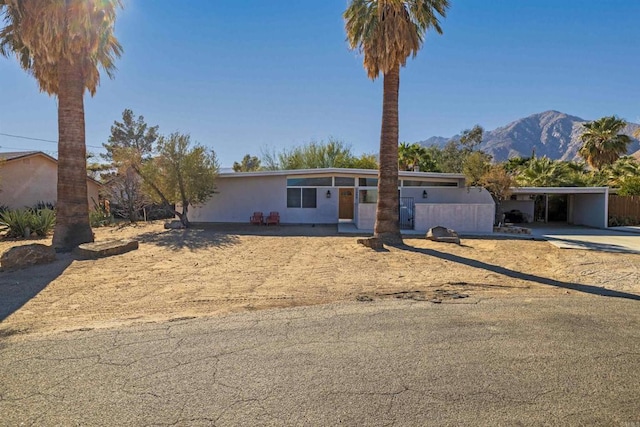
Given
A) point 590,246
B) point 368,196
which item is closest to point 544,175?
point 368,196

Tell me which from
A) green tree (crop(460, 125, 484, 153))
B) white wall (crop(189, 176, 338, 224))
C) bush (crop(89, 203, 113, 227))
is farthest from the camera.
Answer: green tree (crop(460, 125, 484, 153))

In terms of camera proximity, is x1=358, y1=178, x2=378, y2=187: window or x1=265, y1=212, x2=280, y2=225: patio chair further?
x1=358, y1=178, x2=378, y2=187: window

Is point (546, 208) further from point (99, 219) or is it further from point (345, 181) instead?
point (99, 219)

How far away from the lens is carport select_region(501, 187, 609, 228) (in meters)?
20.0

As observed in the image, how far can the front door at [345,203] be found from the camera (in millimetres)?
21891

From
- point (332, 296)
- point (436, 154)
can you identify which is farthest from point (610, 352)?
point (436, 154)

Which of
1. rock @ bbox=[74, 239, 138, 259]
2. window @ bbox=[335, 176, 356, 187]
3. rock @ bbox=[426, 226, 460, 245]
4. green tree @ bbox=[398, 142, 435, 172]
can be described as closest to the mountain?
green tree @ bbox=[398, 142, 435, 172]

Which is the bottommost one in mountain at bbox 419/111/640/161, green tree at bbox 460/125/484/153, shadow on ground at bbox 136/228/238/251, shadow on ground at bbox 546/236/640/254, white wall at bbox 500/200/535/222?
shadow on ground at bbox 546/236/640/254

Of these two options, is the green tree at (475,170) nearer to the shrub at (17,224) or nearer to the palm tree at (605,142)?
the palm tree at (605,142)

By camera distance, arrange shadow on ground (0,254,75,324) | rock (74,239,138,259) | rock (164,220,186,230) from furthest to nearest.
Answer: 1. rock (164,220,186,230)
2. rock (74,239,138,259)
3. shadow on ground (0,254,75,324)

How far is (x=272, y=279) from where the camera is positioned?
7812 mm

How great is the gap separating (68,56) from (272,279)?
10.00m

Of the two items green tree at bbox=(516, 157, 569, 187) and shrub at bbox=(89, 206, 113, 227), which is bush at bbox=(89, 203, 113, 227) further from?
green tree at bbox=(516, 157, 569, 187)

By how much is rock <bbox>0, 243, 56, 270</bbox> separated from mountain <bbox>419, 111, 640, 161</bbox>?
134 metres
